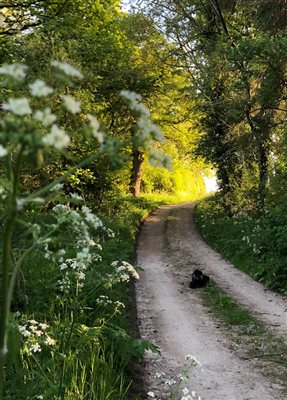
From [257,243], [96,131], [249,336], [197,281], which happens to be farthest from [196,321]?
[96,131]

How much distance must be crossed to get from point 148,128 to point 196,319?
9.09 m

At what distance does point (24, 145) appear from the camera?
1724 mm

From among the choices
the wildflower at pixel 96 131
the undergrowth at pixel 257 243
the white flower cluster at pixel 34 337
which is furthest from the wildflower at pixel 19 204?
the undergrowth at pixel 257 243

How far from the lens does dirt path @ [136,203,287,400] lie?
7180mm

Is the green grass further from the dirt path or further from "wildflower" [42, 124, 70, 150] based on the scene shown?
"wildflower" [42, 124, 70, 150]

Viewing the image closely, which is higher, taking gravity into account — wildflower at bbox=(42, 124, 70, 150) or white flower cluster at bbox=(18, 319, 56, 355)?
wildflower at bbox=(42, 124, 70, 150)

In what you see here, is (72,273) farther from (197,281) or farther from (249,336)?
(197,281)

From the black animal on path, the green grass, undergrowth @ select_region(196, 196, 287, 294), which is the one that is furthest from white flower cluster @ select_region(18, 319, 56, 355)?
undergrowth @ select_region(196, 196, 287, 294)

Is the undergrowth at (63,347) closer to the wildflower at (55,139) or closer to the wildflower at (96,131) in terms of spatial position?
the wildflower at (96,131)

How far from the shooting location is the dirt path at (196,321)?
7.18 meters

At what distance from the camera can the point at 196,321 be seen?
10375 millimetres

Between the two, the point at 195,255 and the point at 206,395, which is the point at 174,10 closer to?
the point at 195,255

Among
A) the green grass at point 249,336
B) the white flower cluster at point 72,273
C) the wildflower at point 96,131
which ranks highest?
the wildflower at point 96,131

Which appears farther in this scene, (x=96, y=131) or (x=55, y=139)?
(x=96, y=131)
